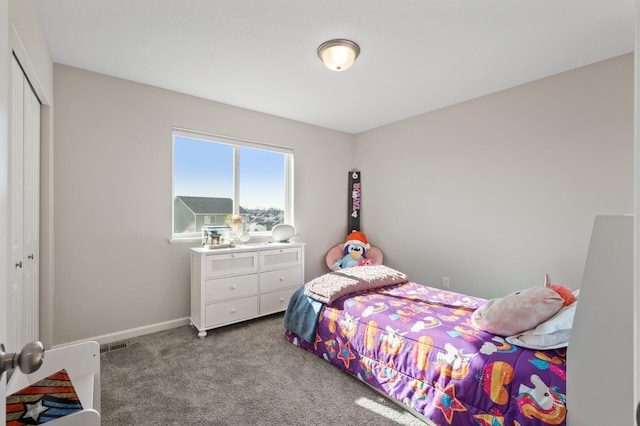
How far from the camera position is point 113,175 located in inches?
108

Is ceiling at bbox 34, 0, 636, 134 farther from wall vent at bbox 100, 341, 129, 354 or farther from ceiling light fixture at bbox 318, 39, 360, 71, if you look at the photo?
wall vent at bbox 100, 341, 129, 354

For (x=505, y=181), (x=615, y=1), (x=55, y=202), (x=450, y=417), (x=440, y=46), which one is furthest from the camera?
(x=505, y=181)

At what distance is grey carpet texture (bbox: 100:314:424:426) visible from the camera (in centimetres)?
177

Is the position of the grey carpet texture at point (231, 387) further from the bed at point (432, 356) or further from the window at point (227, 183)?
the window at point (227, 183)

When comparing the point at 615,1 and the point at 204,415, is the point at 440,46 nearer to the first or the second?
the point at 615,1

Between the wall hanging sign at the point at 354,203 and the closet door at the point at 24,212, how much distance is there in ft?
11.3

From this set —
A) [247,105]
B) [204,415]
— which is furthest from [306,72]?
[204,415]

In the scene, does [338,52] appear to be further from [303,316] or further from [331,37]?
[303,316]

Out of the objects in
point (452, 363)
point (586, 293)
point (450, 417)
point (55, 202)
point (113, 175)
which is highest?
point (113, 175)

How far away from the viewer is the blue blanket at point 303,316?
2.46 meters

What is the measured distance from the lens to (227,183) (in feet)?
11.6

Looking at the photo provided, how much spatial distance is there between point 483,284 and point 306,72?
9.06 feet

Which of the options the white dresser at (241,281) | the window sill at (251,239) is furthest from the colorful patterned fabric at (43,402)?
the window sill at (251,239)

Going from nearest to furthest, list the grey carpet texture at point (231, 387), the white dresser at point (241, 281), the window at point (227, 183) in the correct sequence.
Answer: the grey carpet texture at point (231, 387) < the white dresser at point (241, 281) < the window at point (227, 183)
